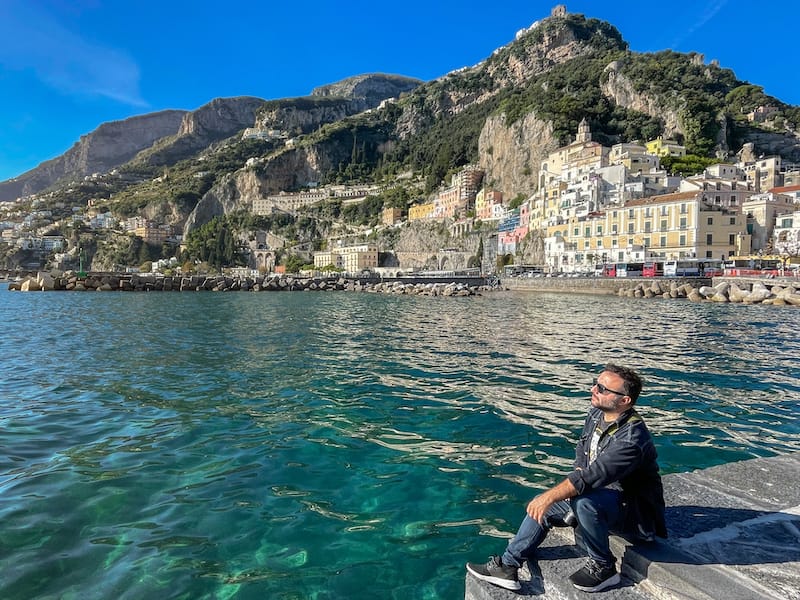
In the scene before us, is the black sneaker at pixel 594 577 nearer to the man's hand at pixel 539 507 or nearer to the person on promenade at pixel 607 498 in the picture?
the person on promenade at pixel 607 498

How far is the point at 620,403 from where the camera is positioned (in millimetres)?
3004

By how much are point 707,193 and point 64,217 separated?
214m

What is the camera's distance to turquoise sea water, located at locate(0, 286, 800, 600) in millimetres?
3842

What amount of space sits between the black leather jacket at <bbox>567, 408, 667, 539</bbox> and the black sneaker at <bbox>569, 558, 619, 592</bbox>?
0.29 m

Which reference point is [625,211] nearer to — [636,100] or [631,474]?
[636,100]

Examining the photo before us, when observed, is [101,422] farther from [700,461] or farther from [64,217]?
[64,217]

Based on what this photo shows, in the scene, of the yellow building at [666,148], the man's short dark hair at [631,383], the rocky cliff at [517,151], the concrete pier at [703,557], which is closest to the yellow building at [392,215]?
the rocky cliff at [517,151]

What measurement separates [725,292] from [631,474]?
1653 inches

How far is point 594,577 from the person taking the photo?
2768mm

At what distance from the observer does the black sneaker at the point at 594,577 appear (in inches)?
107

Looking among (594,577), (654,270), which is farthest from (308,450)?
(654,270)

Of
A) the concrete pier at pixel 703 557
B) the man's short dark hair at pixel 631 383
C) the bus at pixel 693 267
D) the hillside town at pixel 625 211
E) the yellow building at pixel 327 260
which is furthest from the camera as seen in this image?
the yellow building at pixel 327 260

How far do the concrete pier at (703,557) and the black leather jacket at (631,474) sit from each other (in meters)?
0.15

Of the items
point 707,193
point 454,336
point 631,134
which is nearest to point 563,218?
point 707,193
